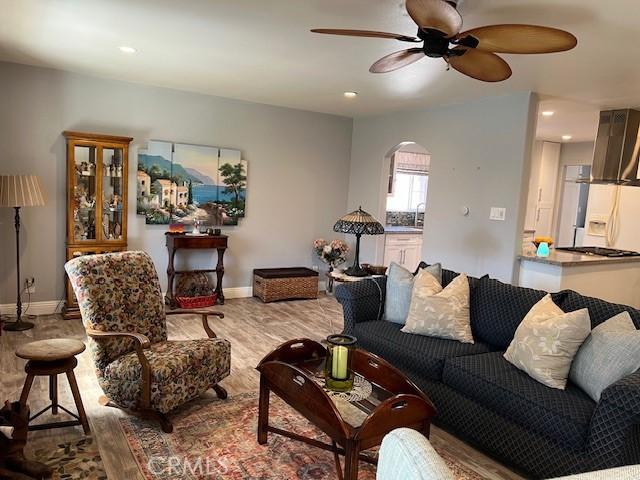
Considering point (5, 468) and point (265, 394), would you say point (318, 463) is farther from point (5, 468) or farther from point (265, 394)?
point (5, 468)

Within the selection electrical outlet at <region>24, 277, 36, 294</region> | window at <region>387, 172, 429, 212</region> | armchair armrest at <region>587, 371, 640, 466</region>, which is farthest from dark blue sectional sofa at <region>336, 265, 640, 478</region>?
window at <region>387, 172, 429, 212</region>

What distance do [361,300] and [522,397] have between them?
1.39 metres

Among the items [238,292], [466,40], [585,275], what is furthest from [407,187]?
[466,40]

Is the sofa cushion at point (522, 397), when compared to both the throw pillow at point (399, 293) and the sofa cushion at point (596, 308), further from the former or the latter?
the throw pillow at point (399, 293)

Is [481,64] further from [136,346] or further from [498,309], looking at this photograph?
[136,346]

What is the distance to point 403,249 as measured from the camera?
22.8 feet

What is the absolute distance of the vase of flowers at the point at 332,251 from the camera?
19.4ft

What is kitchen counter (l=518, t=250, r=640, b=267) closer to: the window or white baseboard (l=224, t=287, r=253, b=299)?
white baseboard (l=224, t=287, r=253, b=299)

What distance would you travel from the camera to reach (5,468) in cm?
202

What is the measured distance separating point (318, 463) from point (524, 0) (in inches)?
102

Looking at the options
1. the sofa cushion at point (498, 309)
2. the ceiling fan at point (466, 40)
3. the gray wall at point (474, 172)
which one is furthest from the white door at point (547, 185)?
the ceiling fan at point (466, 40)

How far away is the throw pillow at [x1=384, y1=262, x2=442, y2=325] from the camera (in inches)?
136

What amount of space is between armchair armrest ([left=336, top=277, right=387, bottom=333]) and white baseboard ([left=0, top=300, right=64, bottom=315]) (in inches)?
124

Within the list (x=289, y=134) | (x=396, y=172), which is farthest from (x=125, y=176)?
(x=396, y=172)
